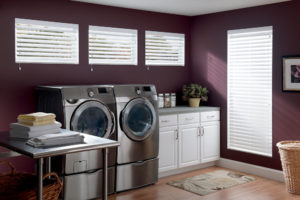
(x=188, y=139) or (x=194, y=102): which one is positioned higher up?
(x=194, y=102)

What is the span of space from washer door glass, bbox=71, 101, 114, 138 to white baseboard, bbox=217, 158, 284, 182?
2191 mm

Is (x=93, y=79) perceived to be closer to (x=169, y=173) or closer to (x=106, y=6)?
(x=106, y=6)

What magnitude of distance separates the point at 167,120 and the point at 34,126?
2426 millimetres

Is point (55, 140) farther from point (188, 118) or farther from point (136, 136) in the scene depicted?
point (188, 118)

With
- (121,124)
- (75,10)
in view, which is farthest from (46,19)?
(121,124)

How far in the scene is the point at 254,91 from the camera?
17.2ft

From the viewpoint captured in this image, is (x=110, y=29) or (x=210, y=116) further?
(x=210, y=116)

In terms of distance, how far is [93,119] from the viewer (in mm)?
4172

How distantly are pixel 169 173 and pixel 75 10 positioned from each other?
2515 millimetres

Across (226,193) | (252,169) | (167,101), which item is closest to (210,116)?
(167,101)

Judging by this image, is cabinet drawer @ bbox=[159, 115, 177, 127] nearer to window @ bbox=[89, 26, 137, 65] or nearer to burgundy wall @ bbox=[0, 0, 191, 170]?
burgundy wall @ bbox=[0, 0, 191, 170]

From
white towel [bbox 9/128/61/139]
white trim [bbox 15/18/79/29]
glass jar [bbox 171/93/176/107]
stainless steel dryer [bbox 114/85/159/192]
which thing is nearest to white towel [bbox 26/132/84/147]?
white towel [bbox 9/128/61/139]

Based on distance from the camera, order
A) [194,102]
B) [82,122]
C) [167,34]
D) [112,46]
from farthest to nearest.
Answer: [167,34] → [194,102] → [112,46] → [82,122]

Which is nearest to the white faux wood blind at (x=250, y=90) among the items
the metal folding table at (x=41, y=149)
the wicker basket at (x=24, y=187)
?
the metal folding table at (x=41, y=149)
